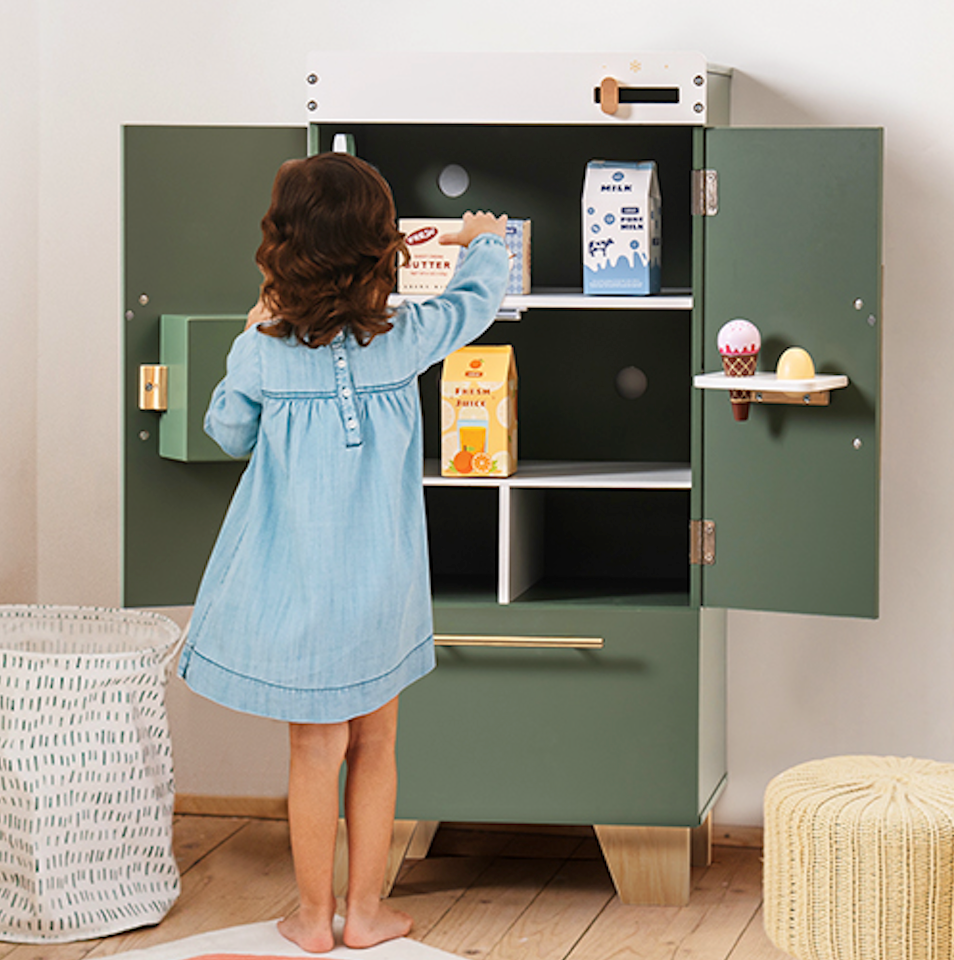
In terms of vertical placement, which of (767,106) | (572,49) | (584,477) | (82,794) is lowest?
(82,794)

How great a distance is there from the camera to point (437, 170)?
8.50ft

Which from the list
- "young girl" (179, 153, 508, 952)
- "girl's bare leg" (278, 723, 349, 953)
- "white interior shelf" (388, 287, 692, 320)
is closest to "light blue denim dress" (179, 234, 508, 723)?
"young girl" (179, 153, 508, 952)

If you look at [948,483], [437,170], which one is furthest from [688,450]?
[437,170]

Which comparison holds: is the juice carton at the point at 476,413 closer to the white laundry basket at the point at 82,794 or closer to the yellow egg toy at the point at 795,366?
the yellow egg toy at the point at 795,366

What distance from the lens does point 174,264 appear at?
7.59ft

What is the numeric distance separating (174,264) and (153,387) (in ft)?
0.72

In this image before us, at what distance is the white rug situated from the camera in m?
2.09

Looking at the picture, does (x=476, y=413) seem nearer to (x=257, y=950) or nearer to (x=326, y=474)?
(x=326, y=474)

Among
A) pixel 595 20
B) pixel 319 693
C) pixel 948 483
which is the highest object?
pixel 595 20

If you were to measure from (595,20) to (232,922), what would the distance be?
182 centimetres

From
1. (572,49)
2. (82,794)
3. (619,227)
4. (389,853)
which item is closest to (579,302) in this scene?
(619,227)

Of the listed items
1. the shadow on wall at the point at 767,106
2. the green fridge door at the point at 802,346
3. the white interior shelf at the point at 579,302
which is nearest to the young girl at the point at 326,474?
the white interior shelf at the point at 579,302

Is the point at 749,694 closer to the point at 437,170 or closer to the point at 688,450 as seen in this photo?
the point at 688,450

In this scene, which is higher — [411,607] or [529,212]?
[529,212]
